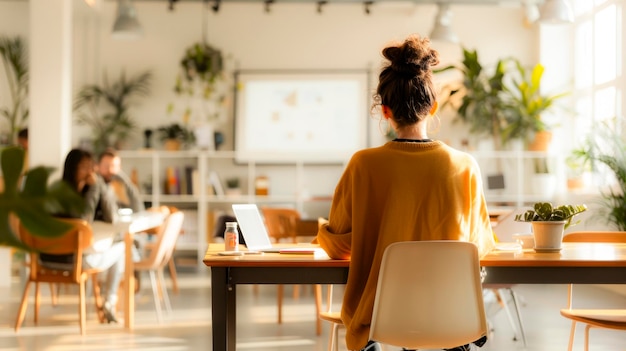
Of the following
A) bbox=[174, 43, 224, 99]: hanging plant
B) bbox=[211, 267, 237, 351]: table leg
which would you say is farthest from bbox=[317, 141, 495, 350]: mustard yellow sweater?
bbox=[174, 43, 224, 99]: hanging plant

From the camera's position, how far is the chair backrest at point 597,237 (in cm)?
411

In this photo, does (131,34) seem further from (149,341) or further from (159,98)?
(149,341)

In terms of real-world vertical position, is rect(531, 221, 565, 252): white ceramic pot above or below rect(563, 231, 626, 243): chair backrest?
above

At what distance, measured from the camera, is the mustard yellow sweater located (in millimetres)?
2600

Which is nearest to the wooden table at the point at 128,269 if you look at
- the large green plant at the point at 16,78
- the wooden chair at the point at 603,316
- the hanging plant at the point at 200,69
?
the wooden chair at the point at 603,316

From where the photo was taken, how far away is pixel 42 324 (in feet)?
19.6

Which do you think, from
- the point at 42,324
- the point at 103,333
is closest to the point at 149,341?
the point at 103,333

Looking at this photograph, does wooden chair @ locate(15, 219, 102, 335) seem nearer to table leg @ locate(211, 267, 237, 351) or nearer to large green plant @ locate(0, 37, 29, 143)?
table leg @ locate(211, 267, 237, 351)

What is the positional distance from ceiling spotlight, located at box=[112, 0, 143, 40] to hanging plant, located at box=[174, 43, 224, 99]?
115cm

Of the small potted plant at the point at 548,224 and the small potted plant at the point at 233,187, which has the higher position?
the small potted plant at the point at 548,224

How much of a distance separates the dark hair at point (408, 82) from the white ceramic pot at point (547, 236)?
82 cm

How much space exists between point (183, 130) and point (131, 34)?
1.50m

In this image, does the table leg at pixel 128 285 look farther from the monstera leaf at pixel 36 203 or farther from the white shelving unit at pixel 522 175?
the monstera leaf at pixel 36 203

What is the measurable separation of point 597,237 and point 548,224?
46.7 inches
